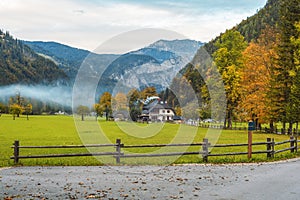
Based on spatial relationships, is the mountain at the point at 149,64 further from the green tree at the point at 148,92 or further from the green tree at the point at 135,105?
the green tree at the point at 148,92

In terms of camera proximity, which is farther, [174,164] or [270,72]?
[270,72]

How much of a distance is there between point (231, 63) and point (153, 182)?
44769mm

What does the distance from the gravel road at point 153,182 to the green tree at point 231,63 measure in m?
36.7

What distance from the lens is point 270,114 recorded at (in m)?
49.5

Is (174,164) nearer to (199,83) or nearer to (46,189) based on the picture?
(46,189)

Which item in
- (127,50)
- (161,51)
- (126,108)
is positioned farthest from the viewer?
(126,108)

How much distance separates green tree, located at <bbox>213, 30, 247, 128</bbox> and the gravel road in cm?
3672

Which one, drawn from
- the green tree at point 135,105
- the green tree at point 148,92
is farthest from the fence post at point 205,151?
the green tree at point 148,92

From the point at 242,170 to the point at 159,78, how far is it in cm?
2367

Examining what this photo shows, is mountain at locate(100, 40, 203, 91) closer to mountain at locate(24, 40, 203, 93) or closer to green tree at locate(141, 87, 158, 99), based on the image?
mountain at locate(24, 40, 203, 93)

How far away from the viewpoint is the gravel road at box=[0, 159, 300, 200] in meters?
12.5

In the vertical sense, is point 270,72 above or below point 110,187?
above

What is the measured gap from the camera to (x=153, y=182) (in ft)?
48.8

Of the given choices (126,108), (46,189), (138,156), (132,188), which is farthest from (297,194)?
(126,108)
